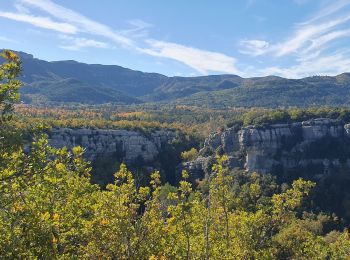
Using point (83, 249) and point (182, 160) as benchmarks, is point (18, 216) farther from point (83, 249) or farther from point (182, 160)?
point (182, 160)

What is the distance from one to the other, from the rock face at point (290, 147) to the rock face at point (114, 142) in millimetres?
22776

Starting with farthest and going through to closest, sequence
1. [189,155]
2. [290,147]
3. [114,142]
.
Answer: [189,155]
[114,142]
[290,147]

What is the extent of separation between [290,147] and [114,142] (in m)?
67.1

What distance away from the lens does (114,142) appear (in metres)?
171

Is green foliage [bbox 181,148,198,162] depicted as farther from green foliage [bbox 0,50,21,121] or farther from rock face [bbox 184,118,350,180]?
green foliage [bbox 0,50,21,121]

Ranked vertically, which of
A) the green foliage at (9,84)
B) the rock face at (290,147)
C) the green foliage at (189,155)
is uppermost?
the green foliage at (9,84)

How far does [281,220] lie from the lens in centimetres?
2927

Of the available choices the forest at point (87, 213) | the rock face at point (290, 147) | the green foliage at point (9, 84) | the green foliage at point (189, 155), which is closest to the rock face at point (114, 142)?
the green foliage at point (189, 155)

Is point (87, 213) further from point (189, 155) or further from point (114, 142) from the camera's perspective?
point (189, 155)

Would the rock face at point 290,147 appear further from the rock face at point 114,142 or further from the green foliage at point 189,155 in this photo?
the rock face at point 114,142

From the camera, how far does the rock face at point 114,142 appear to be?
156m

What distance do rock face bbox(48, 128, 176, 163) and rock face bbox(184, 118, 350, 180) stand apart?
2278cm

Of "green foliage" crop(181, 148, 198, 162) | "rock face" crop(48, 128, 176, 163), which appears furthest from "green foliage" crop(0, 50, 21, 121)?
"green foliage" crop(181, 148, 198, 162)

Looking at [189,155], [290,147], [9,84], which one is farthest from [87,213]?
[189,155]
